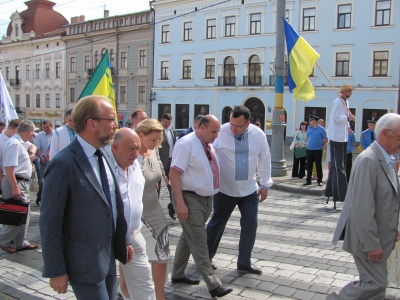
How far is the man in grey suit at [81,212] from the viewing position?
8.55 ft

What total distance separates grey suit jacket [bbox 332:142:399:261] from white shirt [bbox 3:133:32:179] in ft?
13.9

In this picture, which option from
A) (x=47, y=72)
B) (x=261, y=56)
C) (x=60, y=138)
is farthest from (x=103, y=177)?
(x=47, y=72)

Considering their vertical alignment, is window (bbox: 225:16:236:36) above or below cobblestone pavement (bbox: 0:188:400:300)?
above

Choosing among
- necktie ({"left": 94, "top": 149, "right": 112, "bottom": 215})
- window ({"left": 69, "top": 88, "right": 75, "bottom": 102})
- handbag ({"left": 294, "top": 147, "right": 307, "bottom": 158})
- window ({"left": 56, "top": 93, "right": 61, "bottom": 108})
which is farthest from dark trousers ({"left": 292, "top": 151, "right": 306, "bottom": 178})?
window ({"left": 56, "top": 93, "right": 61, "bottom": 108})

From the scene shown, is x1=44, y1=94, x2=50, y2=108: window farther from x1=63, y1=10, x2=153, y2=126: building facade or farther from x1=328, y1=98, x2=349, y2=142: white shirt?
x1=328, y1=98, x2=349, y2=142: white shirt

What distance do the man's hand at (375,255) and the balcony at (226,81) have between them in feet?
122

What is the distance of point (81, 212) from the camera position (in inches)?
104

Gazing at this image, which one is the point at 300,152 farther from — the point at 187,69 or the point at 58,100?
the point at 58,100

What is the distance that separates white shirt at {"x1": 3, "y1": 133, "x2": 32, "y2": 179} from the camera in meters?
5.82

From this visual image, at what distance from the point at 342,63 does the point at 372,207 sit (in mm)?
33321

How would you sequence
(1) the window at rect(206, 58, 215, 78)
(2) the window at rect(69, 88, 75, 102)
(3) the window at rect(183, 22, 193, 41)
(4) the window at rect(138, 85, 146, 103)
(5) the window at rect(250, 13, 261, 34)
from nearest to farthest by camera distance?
1. (5) the window at rect(250, 13, 261, 34)
2. (1) the window at rect(206, 58, 215, 78)
3. (3) the window at rect(183, 22, 193, 41)
4. (4) the window at rect(138, 85, 146, 103)
5. (2) the window at rect(69, 88, 75, 102)

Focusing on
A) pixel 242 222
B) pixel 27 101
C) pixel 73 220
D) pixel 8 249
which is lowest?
pixel 8 249

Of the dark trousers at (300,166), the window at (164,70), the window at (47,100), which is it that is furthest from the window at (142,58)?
the dark trousers at (300,166)

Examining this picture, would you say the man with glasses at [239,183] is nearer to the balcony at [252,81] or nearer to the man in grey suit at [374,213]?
the man in grey suit at [374,213]
